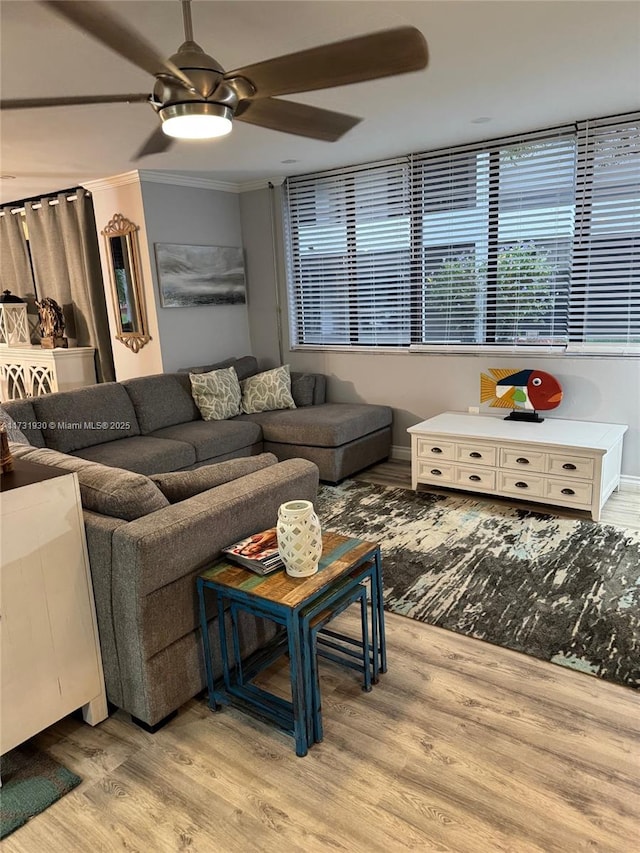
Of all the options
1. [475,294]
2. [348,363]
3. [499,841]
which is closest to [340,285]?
[348,363]

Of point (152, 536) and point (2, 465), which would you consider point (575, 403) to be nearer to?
point (152, 536)

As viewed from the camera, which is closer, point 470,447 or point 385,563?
point 385,563

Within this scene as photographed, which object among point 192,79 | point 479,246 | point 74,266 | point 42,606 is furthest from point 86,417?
point 479,246

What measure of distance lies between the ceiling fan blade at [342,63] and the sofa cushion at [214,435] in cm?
258

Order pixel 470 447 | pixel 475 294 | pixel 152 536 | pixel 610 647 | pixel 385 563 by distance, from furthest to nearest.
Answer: pixel 475 294, pixel 470 447, pixel 385 563, pixel 610 647, pixel 152 536

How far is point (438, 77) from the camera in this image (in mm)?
2867

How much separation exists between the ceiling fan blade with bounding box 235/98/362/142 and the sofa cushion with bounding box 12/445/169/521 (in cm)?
143

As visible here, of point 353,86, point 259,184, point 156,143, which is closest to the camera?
point 156,143

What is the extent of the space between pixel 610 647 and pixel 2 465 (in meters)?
2.38

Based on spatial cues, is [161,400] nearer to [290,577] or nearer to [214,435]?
[214,435]

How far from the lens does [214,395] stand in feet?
15.7

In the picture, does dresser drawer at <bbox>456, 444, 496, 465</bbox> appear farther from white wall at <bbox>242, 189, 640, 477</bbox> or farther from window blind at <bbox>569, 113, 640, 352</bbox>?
window blind at <bbox>569, 113, 640, 352</bbox>

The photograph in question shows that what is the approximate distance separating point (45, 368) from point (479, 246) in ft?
13.0

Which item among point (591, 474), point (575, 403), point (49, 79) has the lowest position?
point (591, 474)
